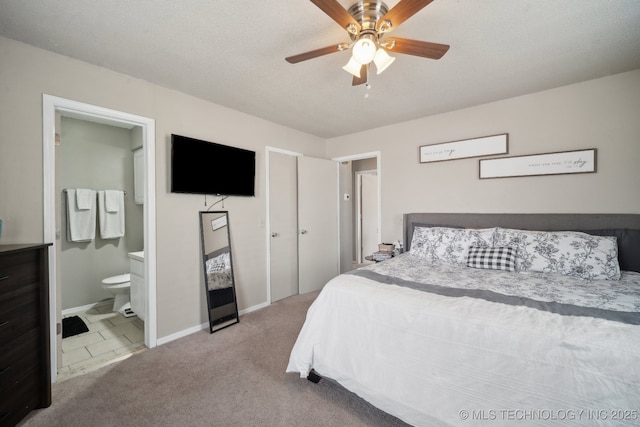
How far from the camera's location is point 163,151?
8.34ft

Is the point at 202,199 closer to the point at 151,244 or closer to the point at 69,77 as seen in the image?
the point at 151,244

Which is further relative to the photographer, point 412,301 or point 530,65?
point 530,65

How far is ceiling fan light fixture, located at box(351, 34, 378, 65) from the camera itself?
1497 millimetres

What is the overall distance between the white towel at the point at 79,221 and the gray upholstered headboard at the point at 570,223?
4214 millimetres

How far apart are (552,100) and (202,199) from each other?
379 centimetres

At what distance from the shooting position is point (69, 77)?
2029 millimetres

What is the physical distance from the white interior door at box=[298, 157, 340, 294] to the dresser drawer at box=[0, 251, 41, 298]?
105 inches

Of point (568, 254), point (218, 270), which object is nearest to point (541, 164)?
point (568, 254)

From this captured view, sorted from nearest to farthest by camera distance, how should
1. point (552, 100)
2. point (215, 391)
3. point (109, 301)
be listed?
1. point (215, 391)
2. point (552, 100)
3. point (109, 301)

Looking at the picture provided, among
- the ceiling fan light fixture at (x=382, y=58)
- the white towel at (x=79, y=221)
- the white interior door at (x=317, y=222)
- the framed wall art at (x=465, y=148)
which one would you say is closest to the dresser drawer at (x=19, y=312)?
the white towel at (x=79, y=221)

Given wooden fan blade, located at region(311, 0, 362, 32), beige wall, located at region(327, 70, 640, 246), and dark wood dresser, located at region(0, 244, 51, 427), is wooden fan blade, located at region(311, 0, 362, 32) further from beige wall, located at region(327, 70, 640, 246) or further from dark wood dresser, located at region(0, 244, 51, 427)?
beige wall, located at region(327, 70, 640, 246)

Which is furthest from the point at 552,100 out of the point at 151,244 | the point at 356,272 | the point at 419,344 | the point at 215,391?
the point at 151,244

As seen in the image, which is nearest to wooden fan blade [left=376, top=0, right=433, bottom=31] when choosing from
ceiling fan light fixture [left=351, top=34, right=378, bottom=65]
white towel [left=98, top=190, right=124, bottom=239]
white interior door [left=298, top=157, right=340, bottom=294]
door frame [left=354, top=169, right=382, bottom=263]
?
ceiling fan light fixture [left=351, top=34, right=378, bottom=65]

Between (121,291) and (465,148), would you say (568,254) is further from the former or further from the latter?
(121,291)
